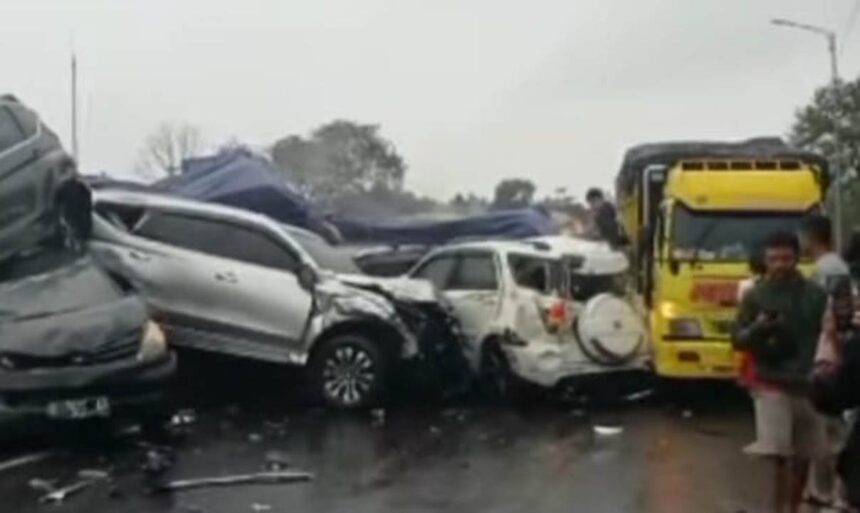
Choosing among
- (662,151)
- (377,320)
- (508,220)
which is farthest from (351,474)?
(508,220)

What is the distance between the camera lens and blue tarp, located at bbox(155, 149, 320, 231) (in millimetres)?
21172

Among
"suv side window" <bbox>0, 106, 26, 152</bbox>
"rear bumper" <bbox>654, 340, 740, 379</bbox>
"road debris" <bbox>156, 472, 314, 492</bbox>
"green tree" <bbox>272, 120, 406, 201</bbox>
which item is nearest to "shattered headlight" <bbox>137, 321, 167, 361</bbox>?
"road debris" <bbox>156, 472, 314, 492</bbox>

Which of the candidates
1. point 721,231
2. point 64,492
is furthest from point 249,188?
point 64,492

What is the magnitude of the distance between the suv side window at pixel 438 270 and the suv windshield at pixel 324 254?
714 millimetres

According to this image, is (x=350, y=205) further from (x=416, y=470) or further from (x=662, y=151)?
(x=416, y=470)

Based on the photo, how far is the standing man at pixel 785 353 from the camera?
939cm

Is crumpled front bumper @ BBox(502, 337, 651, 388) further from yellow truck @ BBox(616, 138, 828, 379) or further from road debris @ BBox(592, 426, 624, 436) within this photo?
road debris @ BBox(592, 426, 624, 436)

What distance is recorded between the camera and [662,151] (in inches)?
814

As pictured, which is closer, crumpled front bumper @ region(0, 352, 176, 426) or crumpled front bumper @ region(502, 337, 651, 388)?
crumpled front bumper @ region(0, 352, 176, 426)

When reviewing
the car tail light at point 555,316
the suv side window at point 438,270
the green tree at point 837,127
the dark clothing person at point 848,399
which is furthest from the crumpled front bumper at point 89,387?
the green tree at point 837,127

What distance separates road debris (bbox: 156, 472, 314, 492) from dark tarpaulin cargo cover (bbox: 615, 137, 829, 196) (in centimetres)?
813

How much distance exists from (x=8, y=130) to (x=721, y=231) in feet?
23.5

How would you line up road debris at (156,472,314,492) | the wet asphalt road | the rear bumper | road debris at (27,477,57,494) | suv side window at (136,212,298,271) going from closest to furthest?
the wet asphalt road, road debris at (27,477,57,494), road debris at (156,472,314,492), suv side window at (136,212,298,271), the rear bumper

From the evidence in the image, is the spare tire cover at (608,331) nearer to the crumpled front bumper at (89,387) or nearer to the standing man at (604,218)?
the standing man at (604,218)
